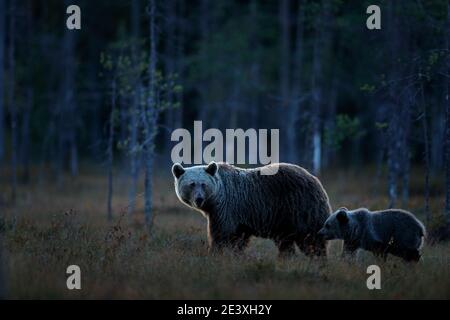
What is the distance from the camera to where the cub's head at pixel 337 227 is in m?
11.3

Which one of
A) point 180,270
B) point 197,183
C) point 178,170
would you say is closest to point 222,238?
point 197,183

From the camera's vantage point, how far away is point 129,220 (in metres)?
19.7

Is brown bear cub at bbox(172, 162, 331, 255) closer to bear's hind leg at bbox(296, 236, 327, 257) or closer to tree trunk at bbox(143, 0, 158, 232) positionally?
bear's hind leg at bbox(296, 236, 327, 257)

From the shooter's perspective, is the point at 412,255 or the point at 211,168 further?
the point at 211,168

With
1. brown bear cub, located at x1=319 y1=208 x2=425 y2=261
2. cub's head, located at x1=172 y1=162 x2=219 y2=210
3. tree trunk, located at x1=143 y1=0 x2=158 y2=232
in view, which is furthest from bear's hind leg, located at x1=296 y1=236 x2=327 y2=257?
tree trunk, located at x1=143 y1=0 x2=158 y2=232

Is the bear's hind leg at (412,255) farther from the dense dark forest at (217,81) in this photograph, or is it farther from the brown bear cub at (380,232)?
the dense dark forest at (217,81)

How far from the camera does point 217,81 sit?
38719 millimetres

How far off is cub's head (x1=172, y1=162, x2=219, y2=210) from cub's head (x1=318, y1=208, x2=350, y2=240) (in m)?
2.30

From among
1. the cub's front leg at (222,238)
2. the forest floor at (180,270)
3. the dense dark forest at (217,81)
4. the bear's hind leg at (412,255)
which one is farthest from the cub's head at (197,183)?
the dense dark forest at (217,81)

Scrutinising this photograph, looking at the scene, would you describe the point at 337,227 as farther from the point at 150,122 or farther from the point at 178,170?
the point at 150,122

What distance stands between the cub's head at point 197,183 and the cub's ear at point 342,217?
2.45 m

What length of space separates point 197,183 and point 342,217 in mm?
2865

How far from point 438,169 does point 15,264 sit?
96.1 ft
